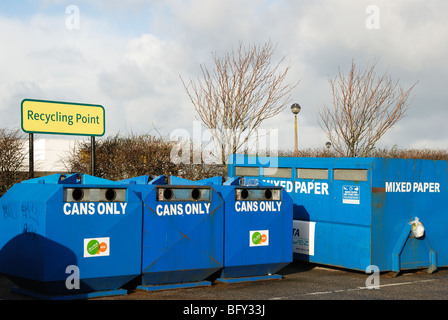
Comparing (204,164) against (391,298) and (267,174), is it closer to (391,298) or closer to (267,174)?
(267,174)

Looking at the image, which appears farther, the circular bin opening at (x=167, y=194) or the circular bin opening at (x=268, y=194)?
the circular bin opening at (x=268, y=194)

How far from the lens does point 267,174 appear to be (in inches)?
474

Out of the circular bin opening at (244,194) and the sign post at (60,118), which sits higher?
the sign post at (60,118)

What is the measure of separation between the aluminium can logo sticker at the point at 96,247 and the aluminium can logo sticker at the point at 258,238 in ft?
7.87

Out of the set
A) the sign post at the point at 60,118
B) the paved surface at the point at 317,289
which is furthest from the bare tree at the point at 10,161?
the paved surface at the point at 317,289

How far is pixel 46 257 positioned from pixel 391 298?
4.79m

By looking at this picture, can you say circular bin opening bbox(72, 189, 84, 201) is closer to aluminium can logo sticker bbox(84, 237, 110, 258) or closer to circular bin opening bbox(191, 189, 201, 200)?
aluminium can logo sticker bbox(84, 237, 110, 258)

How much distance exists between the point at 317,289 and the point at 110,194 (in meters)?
3.49

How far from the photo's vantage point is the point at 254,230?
8977 millimetres

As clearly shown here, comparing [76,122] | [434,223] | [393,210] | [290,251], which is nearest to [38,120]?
[76,122]

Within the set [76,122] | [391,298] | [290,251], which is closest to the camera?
[391,298]

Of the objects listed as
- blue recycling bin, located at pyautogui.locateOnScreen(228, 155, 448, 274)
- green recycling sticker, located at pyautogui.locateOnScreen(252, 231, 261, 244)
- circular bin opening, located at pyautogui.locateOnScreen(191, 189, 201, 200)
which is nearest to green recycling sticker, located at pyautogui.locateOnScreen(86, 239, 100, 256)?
circular bin opening, located at pyautogui.locateOnScreen(191, 189, 201, 200)

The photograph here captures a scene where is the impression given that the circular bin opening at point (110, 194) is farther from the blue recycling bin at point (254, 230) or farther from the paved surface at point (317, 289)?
the blue recycling bin at point (254, 230)

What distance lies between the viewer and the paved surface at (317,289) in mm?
7891
